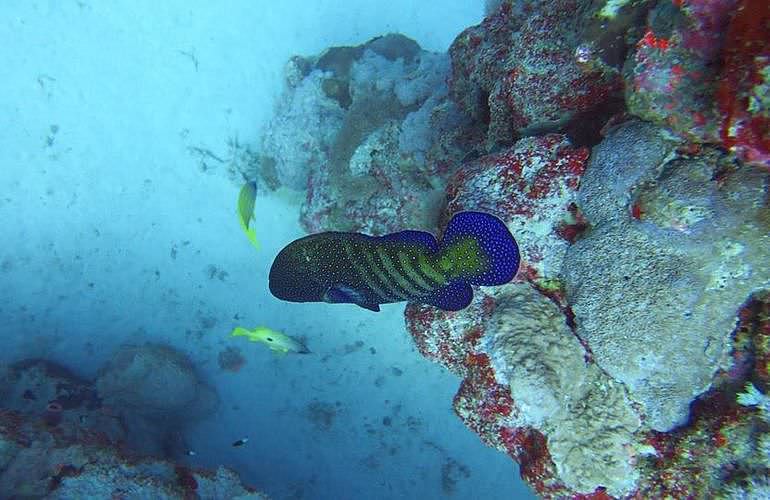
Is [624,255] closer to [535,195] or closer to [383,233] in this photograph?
[535,195]

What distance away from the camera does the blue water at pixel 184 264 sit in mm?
9047

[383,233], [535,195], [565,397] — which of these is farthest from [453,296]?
[383,233]

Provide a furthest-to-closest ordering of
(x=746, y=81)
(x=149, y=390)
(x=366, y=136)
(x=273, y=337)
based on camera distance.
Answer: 1. (x=149, y=390)
2. (x=366, y=136)
3. (x=273, y=337)
4. (x=746, y=81)

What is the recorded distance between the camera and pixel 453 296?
3488 millimetres

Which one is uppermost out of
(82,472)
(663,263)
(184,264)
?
(663,263)

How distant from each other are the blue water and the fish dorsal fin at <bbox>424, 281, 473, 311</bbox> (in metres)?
5.36

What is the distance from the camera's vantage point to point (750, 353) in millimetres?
3117

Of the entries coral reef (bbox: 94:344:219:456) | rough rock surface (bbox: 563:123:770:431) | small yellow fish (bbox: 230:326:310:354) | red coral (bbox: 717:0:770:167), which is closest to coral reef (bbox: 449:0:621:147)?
rough rock surface (bbox: 563:123:770:431)

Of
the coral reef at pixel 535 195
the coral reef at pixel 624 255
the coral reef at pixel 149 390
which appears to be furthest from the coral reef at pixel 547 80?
the coral reef at pixel 149 390

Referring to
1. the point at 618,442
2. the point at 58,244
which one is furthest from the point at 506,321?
the point at 58,244

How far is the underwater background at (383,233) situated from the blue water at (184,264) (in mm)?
47

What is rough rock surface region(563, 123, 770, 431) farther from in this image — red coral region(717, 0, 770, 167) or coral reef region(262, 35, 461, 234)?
coral reef region(262, 35, 461, 234)

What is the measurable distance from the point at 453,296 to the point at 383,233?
2683mm

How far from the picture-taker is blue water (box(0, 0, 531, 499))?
29.7 feet
